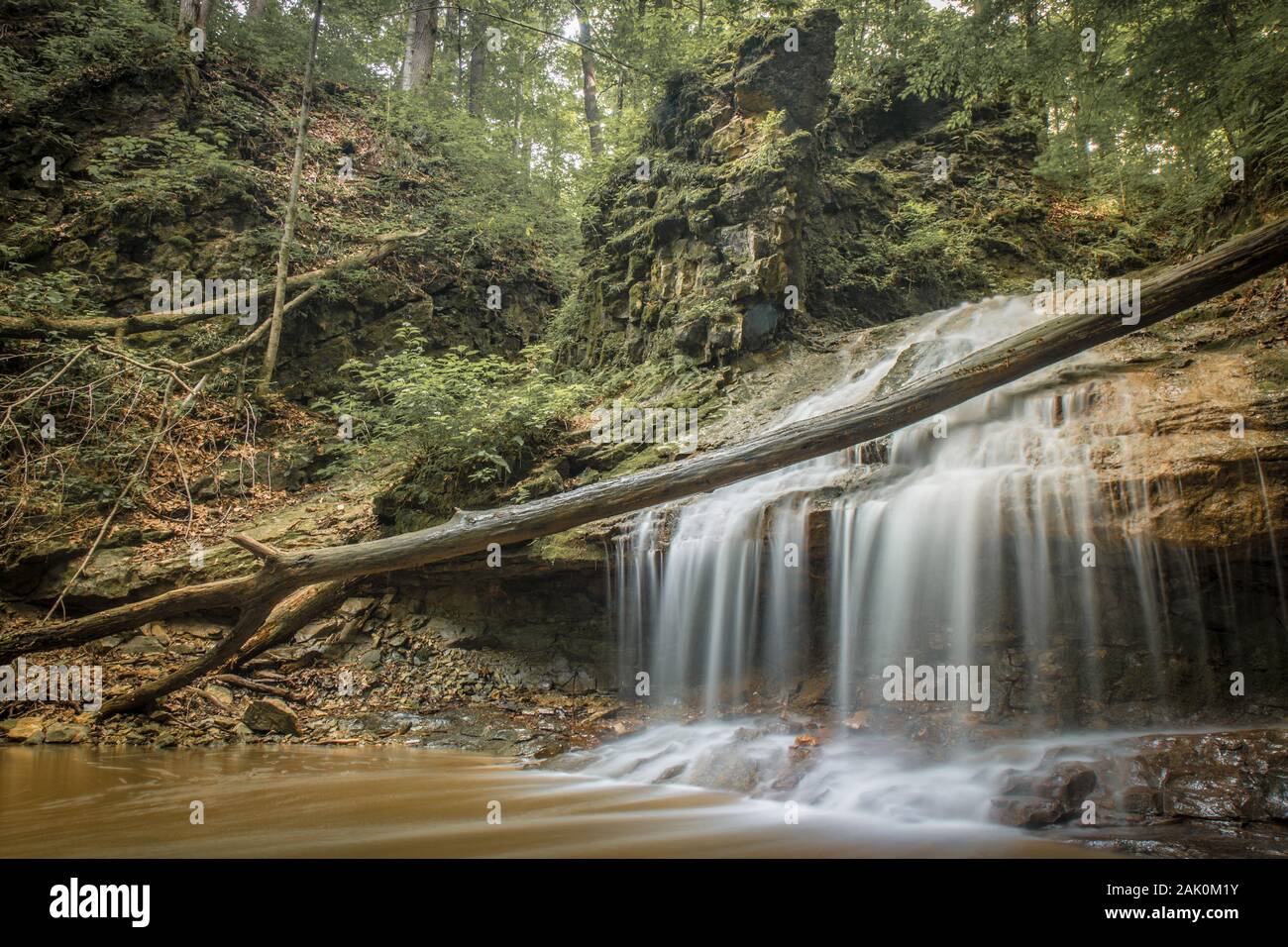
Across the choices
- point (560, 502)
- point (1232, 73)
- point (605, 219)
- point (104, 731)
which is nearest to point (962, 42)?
point (1232, 73)

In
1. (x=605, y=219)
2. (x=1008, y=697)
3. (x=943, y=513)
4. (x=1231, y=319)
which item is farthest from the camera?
(x=605, y=219)

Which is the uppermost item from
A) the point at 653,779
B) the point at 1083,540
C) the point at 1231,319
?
the point at 1231,319

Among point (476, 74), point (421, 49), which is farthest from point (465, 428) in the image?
point (476, 74)

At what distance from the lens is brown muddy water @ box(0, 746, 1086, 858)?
283 cm

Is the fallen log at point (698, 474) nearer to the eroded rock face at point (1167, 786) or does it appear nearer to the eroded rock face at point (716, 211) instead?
the eroded rock face at point (1167, 786)

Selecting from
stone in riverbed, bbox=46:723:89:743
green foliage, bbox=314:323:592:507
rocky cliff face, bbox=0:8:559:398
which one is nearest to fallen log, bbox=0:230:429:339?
rocky cliff face, bbox=0:8:559:398

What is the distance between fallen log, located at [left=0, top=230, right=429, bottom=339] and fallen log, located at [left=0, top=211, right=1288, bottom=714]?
433 centimetres

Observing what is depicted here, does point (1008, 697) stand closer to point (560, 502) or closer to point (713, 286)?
point (560, 502)

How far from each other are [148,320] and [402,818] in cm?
845

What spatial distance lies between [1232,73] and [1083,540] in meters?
4.85

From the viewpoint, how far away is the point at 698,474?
210 inches

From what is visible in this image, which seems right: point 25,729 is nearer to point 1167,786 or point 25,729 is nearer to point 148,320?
point 148,320

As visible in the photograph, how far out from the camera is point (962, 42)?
805 centimetres

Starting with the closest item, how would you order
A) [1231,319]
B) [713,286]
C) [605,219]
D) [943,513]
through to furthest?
[943,513] < [1231,319] < [713,286] < [605,219]
